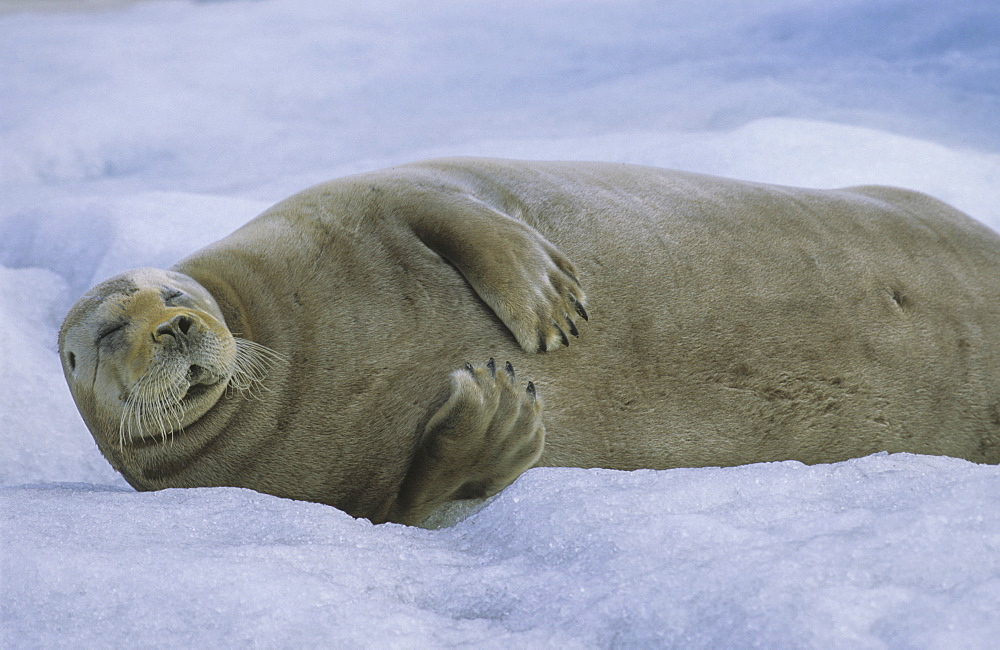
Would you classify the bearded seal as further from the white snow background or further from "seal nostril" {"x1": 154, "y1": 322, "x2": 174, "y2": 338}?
the white snow background

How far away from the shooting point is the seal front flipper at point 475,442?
228cm

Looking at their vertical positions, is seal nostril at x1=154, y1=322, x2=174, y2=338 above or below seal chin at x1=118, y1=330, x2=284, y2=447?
above

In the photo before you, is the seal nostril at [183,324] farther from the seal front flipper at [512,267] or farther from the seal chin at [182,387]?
the seal front flipper at [512,267]

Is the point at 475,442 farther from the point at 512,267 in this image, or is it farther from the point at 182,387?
the point at 182,387

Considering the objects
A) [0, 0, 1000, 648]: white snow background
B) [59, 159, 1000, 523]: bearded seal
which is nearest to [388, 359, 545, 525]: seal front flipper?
[59, 159, 1000, 523]: bearded seal

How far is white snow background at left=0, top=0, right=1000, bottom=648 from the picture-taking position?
4.92 ft

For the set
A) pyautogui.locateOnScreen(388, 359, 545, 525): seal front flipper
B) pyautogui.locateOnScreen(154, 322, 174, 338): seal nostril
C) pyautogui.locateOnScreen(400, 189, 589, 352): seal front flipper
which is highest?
pyautogui.locateOnScreen(400, 189, 589, 352): seal front flipper

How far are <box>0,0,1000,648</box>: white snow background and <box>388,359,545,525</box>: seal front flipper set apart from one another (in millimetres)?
133

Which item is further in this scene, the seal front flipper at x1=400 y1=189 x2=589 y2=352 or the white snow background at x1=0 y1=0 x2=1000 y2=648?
the seal front flipper at x1=400 y1=189 x2=589 y2=352

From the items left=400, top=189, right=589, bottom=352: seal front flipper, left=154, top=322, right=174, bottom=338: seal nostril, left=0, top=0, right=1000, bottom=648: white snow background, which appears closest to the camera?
left=0, top=0, right=1000, bottom=648: white snow background

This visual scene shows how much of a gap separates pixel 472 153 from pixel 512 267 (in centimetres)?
432

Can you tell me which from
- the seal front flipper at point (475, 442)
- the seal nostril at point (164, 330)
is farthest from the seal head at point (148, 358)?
the seal front flipper at point (475, 442)

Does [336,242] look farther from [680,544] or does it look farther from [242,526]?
[680,544]

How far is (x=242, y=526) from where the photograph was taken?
2035mm
